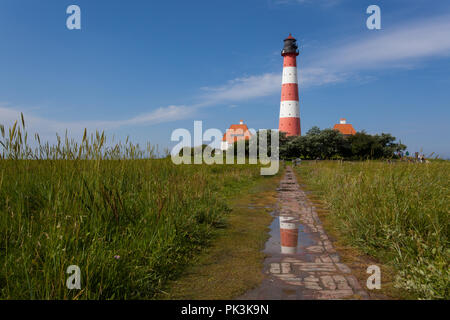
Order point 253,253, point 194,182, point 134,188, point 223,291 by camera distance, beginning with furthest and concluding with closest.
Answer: point 194,182 → point 134,188 → point 253,253 → point 223,291

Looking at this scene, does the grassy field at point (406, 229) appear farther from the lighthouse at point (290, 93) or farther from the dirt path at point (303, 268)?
the lighthouse at point (290, 93)

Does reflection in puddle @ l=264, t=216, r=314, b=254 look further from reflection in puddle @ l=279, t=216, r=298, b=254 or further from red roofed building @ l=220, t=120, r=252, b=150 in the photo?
red roofed building @ l=220, t=120, r=252, b=150

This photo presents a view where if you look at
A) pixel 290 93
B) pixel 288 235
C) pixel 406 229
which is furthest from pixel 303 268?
pixel 290 93

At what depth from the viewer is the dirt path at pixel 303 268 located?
103 inches

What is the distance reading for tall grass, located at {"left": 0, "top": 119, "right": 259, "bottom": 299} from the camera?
222 cm

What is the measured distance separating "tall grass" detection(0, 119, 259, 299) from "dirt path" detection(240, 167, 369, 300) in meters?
1.02

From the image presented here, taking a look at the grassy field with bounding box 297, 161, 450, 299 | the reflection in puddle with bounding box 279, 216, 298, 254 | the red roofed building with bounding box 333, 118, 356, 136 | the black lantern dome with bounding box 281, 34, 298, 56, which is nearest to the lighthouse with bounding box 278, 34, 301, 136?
the black lantern dome with bounding box 281, 34, 298, 56

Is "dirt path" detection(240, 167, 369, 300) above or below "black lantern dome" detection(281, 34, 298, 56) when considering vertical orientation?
below

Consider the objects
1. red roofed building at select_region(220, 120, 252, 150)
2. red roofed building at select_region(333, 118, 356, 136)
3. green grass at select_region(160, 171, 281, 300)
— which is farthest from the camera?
red roofed building at select_region(333, 118, 356, 136)

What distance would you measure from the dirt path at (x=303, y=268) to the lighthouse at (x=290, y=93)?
3582cm
